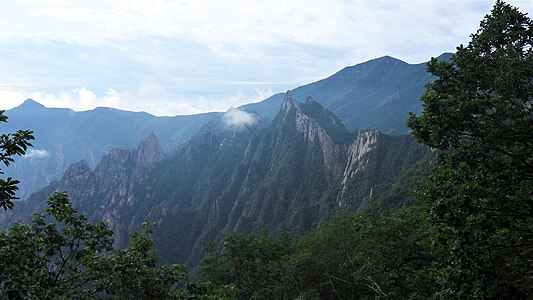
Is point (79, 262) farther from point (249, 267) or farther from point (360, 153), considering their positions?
point (360, 153)

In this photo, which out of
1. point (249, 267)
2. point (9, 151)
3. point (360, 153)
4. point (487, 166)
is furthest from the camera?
point (360, 153)

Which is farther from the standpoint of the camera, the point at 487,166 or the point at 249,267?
the point at 249,267

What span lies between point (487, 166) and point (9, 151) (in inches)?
651

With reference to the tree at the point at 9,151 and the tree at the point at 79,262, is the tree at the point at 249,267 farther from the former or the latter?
the tree at the point at 9,151

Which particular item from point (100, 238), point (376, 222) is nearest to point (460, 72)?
point (376, 222)

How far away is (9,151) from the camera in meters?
8.86

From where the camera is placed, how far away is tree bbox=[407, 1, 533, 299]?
13555 mm

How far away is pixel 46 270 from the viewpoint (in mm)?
10664

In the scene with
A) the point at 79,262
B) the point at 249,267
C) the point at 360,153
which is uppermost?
the point at 79,262

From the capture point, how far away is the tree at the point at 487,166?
13.6m

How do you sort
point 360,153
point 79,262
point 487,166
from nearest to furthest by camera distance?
point 79,262, point 487,166, point 360,153

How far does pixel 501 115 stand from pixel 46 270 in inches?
703

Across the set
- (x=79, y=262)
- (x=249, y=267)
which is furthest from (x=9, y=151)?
(x=249, y=267)

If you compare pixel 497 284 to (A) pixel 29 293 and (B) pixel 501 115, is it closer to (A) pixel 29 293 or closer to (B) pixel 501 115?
(B) pixel 501 115
